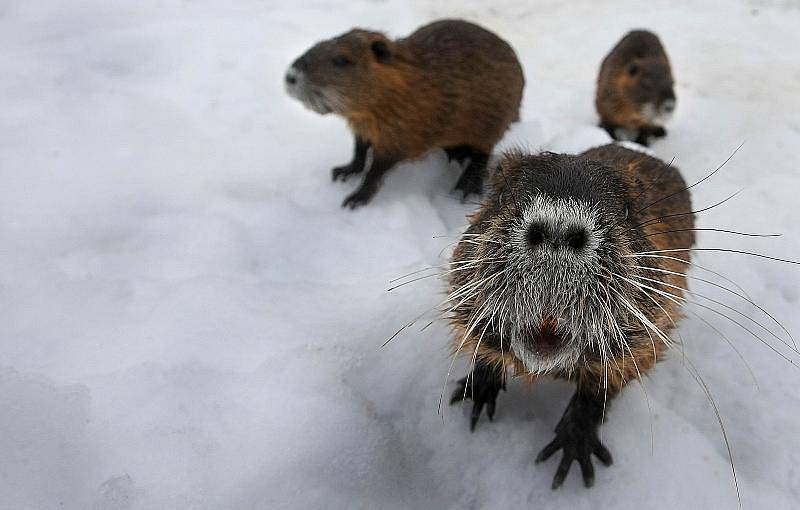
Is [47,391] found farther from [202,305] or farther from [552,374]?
[552,374]

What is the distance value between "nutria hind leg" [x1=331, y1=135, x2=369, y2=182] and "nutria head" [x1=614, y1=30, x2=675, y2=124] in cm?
253

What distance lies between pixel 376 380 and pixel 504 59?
9.14 ft

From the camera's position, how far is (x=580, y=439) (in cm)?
227

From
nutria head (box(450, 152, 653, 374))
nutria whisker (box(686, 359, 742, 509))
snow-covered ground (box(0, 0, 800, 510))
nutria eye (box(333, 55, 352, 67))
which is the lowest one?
snow-covered ground (box(0, 0, 800, 510))

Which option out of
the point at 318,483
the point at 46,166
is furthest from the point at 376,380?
the point at 46,166

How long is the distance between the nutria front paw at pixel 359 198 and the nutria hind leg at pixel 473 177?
65 cm

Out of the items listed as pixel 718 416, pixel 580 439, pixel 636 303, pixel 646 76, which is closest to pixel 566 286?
pixel 636 303

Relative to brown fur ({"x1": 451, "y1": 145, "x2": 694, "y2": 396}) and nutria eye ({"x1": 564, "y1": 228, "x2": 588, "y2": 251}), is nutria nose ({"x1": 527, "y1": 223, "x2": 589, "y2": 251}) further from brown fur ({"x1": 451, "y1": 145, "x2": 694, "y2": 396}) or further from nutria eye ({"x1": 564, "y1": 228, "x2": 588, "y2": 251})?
brown fur ({"x1": 451, "y1": 145, "x2": 694, "y2": 396})

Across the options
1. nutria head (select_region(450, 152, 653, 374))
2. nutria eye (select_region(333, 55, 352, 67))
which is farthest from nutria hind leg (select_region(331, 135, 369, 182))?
nutria head (select_region(450, 152, 653, 374))

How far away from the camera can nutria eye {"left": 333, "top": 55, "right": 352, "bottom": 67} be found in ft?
13.2

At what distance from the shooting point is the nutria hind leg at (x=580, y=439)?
226 cm

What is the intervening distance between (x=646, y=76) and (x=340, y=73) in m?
2.86

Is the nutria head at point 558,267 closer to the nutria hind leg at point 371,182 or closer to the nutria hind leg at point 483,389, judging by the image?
the nutria hind leg at point 483,389

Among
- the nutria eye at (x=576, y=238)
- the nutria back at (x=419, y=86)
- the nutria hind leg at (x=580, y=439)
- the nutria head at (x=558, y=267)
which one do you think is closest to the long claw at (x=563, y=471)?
the nutria hind leg at (x=580, y=439)
